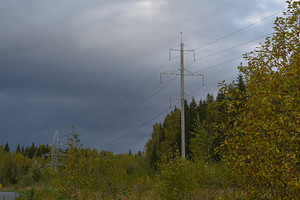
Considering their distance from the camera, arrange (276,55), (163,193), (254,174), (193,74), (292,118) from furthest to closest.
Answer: (193,74)
(163,193)
(276,55)
(254,174)
(292,118)

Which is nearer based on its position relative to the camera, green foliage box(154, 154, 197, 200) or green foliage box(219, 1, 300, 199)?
green foliage box(219, 1, 300, 199)

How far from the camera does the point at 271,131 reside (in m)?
6.52

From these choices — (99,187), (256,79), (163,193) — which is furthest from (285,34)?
(99,187)

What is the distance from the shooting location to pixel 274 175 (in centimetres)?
673

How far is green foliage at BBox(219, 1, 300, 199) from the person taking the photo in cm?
641

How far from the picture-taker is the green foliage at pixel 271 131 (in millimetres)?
6406

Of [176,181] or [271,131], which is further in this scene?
[176,181]

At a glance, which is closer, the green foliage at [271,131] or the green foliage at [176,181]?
the green foliage at [271,131]

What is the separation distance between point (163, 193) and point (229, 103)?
8.79 m

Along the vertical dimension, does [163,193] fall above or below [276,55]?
below

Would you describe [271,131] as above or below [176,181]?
above

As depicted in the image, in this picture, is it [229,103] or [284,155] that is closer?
[284,155]

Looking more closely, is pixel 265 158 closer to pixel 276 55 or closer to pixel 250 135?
pixel 250 135

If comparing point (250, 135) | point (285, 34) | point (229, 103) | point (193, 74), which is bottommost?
point (250, 135)
